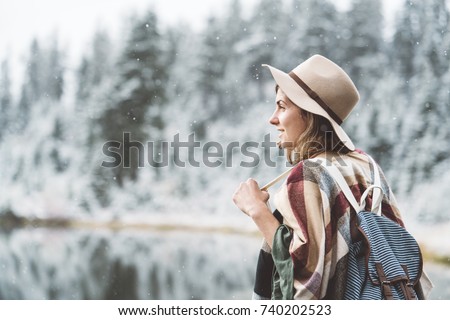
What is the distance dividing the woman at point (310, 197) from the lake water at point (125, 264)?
5.72ft

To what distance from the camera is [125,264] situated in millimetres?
2881

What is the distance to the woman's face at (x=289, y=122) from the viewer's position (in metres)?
1.09

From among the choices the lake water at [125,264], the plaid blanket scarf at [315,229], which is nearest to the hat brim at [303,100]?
the plaid blanket scarf at [315,229]

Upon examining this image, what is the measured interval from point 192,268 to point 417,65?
1.46 metres

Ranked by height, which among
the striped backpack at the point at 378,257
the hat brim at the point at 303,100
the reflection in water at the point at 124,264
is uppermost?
the hat brim at the point at 303,100

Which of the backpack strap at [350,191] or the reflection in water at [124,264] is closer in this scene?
the backpack strap at [350,191]

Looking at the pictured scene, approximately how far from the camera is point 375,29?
272 cm

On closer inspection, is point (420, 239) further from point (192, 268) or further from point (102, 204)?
point (102, 204)

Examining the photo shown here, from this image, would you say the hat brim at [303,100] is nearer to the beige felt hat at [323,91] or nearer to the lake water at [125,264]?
the beige felt hat at [323,91]

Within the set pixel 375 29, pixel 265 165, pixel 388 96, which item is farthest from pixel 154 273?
pixel 375 29

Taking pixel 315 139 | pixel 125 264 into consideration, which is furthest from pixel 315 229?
pixel 125 264

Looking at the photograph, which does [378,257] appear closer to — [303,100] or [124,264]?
[303,100]

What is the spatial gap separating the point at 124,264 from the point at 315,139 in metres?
2.00

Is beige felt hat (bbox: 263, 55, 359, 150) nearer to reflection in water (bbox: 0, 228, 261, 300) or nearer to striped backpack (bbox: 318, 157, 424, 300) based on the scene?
striped backpack (bbox: 318, 157, 424, 300)
